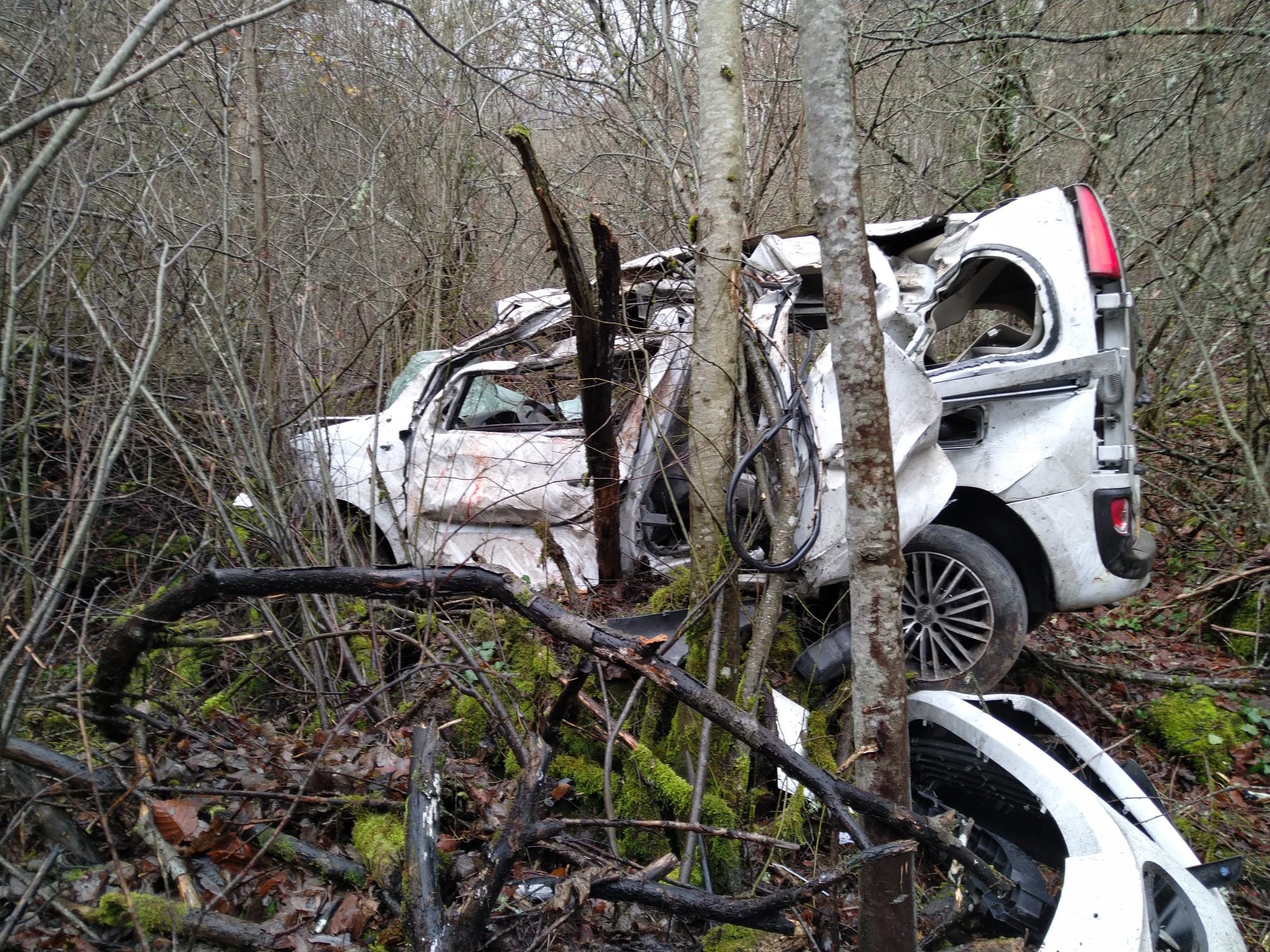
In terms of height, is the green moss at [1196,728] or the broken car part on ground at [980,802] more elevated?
the broken car part on ground at [980,802]

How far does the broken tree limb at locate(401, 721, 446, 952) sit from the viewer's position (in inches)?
77.9

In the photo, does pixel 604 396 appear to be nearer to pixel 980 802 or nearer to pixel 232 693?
pixel 232 693

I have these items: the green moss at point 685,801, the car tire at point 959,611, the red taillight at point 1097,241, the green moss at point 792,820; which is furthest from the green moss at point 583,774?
the red taillight at point 1097,241

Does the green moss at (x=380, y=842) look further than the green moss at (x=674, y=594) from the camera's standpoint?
No

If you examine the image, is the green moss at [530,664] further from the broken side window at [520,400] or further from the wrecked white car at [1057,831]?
the broken side window at [520,400]

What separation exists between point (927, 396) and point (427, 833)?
2906 mm

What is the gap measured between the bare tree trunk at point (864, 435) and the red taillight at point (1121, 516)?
2.11 m

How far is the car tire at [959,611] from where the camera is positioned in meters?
3.95

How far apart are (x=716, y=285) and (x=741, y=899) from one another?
235 cm

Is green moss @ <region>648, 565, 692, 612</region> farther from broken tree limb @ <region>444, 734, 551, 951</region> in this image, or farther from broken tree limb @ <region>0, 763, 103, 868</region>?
broken tree limb @ <region>0, 763, 103, 868</region>

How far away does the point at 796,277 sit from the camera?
4133 mm

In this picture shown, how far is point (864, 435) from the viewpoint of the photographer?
2.25m

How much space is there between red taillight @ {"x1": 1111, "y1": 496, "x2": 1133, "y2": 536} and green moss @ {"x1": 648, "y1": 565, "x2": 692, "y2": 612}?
2027 mm

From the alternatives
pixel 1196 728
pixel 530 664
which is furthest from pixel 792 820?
pixel 1196 728
